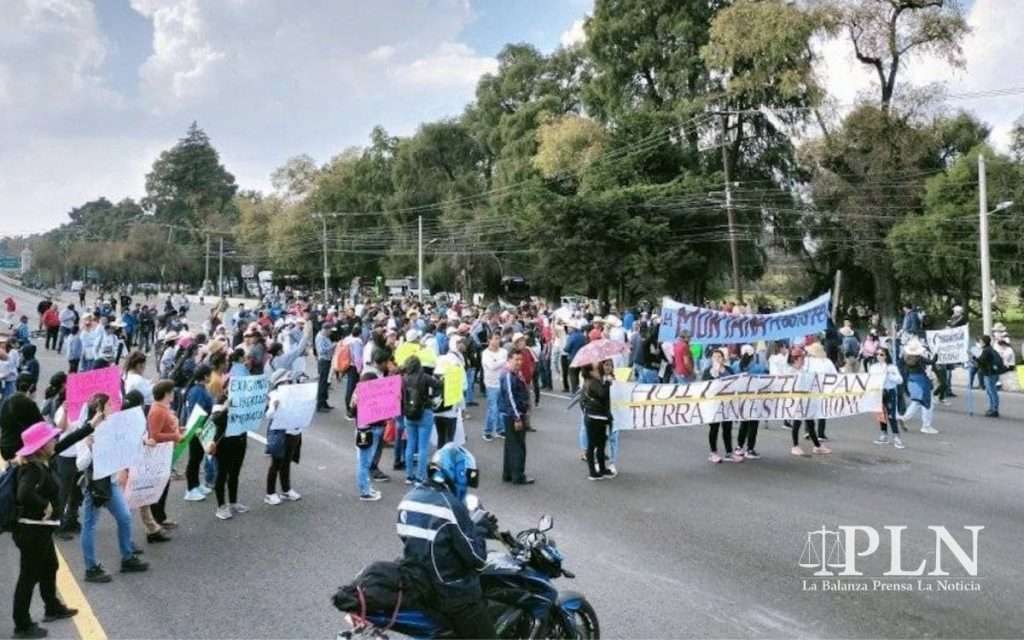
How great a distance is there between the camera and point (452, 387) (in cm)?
1025

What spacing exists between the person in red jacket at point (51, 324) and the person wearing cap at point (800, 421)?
24.2 metres

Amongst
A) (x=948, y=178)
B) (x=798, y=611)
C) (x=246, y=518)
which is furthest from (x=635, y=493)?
(x=948, y=178)

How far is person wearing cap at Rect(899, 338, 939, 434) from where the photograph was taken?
13062 millimetres

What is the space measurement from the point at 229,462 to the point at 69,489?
1.48 meters

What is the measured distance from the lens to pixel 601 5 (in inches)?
1788

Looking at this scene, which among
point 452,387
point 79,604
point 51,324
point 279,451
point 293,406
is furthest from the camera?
point 51,324

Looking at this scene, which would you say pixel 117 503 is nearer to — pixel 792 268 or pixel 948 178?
pixel 948 178

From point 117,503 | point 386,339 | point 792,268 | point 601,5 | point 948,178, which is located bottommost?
point 117,503

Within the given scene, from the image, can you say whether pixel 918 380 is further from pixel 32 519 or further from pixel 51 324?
pixel 51 324

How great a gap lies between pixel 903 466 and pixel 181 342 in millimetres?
11146

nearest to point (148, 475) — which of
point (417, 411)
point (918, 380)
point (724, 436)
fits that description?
point (417, 411)

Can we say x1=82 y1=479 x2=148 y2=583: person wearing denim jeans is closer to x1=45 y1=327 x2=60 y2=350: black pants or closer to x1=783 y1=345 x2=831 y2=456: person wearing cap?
x1=783 y1=345 x2=831 y2=456: person wearing cap

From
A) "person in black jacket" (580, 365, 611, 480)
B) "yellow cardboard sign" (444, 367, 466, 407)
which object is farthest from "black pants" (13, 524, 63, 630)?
"person in black jacket" (580, 365, 611, 480)

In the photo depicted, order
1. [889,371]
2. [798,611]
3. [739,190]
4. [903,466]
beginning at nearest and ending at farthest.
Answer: [798,611], [903,466], [889,371], [739,190]
